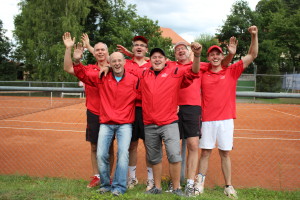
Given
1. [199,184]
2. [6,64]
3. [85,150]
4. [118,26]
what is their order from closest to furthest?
1. [199,184]
2. [85,150]
3. [118,26]
4. [6,64]

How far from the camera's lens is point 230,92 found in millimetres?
4039

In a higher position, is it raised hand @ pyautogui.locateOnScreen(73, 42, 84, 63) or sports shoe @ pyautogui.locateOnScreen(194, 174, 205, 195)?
raised hand @ pyautogui.locateOnScreen(73, 42, 84, 63)

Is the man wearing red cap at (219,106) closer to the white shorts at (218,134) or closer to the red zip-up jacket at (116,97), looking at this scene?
the white shorts at (218,134)

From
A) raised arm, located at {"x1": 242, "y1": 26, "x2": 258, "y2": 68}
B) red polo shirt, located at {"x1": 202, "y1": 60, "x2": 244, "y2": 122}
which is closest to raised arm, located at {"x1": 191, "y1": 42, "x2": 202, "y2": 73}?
red polo shirt, located at {"x1": 202, "y1": 60, "x2": 244, "y2": 122}

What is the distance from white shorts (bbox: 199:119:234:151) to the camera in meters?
3.96

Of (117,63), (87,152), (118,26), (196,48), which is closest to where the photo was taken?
(196,48)

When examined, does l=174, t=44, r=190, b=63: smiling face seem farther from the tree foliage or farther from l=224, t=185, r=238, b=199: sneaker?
the tree foliage

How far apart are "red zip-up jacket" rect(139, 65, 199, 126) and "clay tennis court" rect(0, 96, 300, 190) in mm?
1874

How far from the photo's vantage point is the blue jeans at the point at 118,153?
3738 millimetres

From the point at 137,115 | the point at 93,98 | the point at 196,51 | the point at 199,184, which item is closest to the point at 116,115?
the point at 137,115

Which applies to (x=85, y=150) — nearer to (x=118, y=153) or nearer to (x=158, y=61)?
(x=118, y=153)

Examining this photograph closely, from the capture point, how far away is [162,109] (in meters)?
3.66

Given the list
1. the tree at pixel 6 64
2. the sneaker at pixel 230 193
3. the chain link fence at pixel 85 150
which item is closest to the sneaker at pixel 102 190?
the chain link fence at pixel 85 150

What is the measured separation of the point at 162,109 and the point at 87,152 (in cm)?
446
